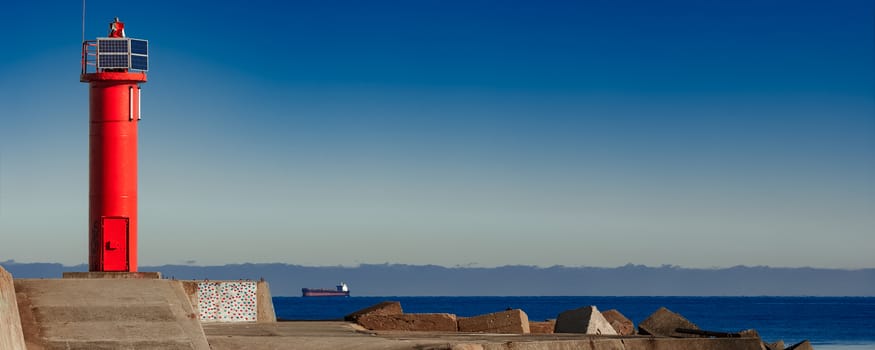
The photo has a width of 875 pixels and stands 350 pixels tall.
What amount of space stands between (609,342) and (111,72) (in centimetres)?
1066

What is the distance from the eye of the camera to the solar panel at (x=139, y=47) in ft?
70.8

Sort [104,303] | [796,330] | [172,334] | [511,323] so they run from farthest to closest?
[796,330]
[511,323]
[104,303]
[172,334]

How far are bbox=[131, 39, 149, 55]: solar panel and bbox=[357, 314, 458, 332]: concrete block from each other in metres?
6.62

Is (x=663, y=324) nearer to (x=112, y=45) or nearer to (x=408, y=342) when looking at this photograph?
(x=408, y=342)

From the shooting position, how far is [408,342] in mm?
14422

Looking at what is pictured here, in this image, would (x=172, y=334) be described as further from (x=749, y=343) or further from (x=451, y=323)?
(x=749, y=343)

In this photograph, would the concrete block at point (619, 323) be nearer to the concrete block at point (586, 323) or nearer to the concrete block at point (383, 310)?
the concrete block at point (586, 323)

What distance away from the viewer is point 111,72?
69.0 ft

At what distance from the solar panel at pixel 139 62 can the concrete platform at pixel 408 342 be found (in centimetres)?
584

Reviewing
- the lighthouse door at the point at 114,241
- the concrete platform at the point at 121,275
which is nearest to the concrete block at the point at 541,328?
the concrete platform at the point at 121,275

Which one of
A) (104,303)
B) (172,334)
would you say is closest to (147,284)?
(104,303)

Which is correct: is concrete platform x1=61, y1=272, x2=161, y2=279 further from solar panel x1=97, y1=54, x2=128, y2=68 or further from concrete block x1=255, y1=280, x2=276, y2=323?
solar panel x1=97, y1=54, x2=128, y2=68

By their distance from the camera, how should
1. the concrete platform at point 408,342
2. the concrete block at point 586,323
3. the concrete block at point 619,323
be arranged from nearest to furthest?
the concrete platform at point 408,342 → the concrete block at point 586,323 → the concrete block at point 619,323

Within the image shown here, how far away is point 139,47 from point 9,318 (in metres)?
10.2
